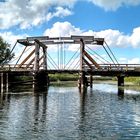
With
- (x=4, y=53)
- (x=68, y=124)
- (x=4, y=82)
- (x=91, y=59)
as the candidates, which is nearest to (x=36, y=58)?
(x=4, y=82)

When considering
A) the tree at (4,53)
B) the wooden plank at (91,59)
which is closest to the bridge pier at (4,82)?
the wooden plank at (91,59)

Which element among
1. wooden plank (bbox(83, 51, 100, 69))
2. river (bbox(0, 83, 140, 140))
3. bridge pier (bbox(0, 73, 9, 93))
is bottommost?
river (bbox(0, 83, 140, 140))

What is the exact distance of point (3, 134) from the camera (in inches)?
969

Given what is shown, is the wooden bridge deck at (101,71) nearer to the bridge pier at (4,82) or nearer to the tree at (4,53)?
the bridge pier at (4,82)

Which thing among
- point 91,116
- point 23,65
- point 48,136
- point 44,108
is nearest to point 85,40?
point 23,65

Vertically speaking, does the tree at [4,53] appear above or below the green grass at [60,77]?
above

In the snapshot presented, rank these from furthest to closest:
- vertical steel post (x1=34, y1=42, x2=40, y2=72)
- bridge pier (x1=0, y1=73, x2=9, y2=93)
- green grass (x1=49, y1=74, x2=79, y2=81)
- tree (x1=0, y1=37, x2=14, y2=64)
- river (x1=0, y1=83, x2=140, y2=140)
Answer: green grass (x1=49, y1=74, x2=79, y2=81), tree (x1=0, y1=37, x2=14, y2=64), vertical steel post (x1=34, y1=42, x2=40, y2=72), bridge pier (x1=0, y1=73, x2=9, y2=93), river (x1=0, y1=83, x2=140, y2=140)

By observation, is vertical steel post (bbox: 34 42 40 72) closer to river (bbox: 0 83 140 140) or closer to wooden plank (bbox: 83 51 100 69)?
wooden plank (bbox: 83 51 100 69)

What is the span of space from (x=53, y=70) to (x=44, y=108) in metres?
34.9

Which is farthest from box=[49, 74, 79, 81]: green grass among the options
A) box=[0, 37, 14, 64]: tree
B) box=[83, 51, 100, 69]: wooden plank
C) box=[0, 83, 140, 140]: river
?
box=[0, 83, 140, 140]: river

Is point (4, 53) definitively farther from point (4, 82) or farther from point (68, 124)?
point (68, 124)

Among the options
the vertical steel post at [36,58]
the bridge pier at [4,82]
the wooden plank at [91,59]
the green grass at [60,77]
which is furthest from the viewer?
the green grass at [60,77]

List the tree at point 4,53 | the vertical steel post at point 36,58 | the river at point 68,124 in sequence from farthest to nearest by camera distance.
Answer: the tree at point 4,53 < the vertical steel post at point 36,58 < the river at point 68,124

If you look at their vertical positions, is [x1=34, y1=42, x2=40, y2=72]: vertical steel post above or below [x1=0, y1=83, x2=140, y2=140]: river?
above
